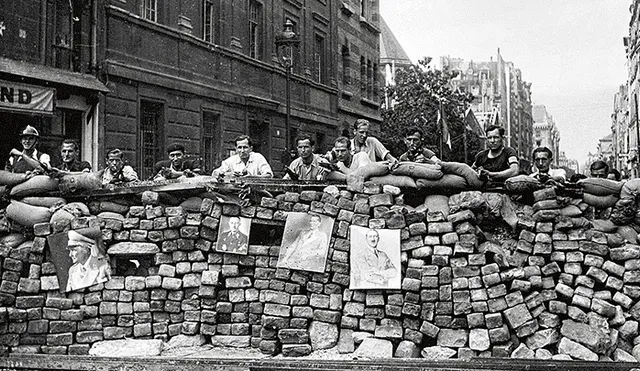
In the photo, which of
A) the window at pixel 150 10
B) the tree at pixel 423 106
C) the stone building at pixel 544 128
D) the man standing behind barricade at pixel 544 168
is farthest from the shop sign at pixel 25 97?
the stone building at pixel 544 128

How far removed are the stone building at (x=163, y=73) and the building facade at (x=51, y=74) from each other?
0.07 feet

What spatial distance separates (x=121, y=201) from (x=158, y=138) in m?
9.69

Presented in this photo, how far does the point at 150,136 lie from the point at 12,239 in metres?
9.45

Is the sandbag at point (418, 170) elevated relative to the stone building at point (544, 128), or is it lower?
lower

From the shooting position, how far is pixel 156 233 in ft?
25.8

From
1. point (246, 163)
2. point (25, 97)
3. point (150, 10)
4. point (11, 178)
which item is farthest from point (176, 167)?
point (150, 10)

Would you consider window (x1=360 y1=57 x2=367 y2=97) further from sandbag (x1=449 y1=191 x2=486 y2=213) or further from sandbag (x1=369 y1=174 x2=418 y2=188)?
sandbag (x1=449 y1=191 x2=486 y2=213)

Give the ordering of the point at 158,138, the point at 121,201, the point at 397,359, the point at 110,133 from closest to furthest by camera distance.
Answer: the point at 397,359
the point at 121,201
the point at 110,133
the point at 158,138

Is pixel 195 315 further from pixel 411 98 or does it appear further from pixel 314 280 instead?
pixel 411 98

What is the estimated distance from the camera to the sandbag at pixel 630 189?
7285 mm

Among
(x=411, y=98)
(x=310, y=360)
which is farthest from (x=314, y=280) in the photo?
(x=411, y=98)

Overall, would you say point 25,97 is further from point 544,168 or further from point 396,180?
point 544,168

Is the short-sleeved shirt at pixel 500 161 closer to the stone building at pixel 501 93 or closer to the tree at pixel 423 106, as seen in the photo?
the tree at pixel 423 106

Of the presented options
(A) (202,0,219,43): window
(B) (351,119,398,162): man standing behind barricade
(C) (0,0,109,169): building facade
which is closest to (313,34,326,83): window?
(A) (202,0,219,43): window
